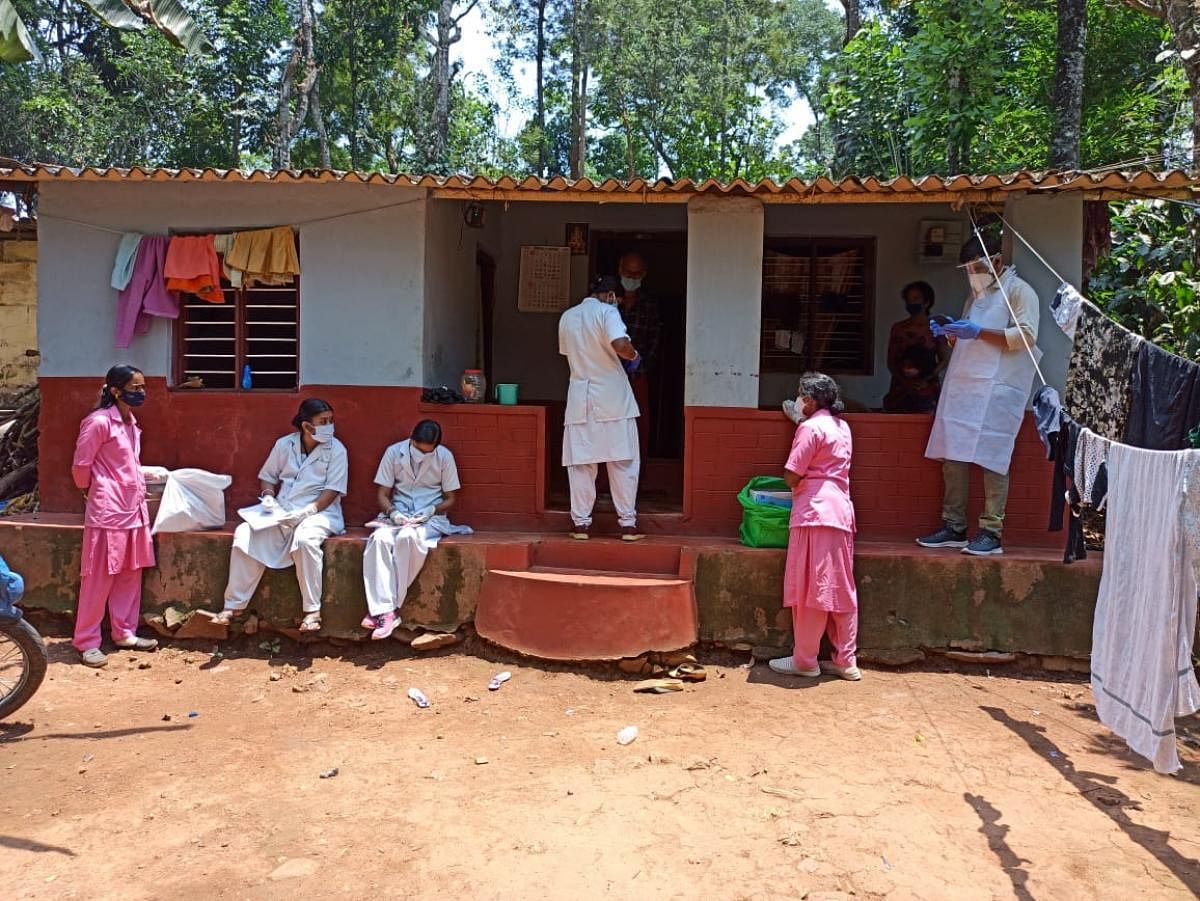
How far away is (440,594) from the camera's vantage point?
609cm

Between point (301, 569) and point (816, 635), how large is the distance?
3.27 m

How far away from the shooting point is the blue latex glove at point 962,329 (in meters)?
5.62

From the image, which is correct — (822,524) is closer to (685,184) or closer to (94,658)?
(685,184)

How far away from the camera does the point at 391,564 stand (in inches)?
236

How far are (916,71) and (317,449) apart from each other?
775cm

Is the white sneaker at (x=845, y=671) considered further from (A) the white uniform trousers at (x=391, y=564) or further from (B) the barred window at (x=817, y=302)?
(B) the barred window at (x=817, y=302)

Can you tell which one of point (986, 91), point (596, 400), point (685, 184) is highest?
point (986, 91)

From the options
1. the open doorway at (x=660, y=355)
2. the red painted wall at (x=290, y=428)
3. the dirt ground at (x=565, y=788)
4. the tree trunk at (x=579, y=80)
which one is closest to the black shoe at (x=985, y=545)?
the dirt ground at (x=565, y=788)

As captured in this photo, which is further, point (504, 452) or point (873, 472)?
point (504, 452)

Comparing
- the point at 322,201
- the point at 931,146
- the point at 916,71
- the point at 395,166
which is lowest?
the point at 322,201

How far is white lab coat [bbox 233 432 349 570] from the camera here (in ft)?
20.0

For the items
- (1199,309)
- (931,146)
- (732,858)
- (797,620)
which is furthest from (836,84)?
(732,858)

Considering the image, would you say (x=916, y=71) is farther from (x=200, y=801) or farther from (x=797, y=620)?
(x=200, y=801)

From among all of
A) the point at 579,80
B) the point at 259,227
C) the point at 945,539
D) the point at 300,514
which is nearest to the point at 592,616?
the point at 300,514
